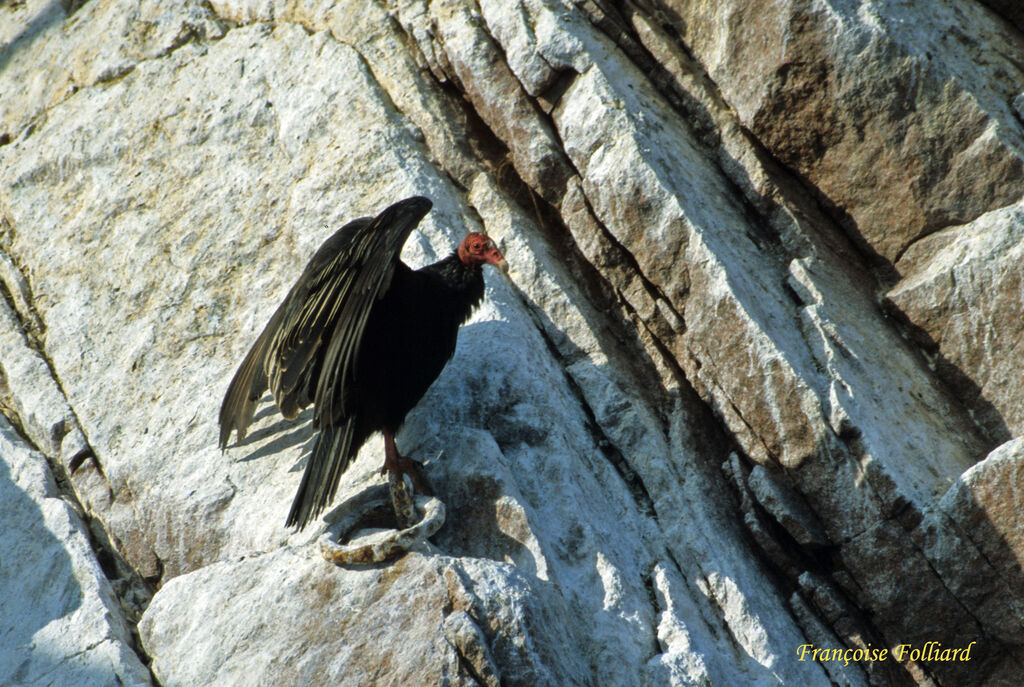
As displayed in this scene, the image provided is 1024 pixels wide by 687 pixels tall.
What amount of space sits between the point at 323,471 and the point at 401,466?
0.33 metres

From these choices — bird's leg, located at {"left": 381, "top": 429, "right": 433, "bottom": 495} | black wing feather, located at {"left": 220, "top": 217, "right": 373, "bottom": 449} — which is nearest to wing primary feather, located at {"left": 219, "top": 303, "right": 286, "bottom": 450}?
black wing feather, located at {"left": 220, "top": 217, "right": 373, "bottom": 449}

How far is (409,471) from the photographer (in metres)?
3.68

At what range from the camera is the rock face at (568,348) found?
11.4 feet

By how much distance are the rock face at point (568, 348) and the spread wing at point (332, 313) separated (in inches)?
20.5

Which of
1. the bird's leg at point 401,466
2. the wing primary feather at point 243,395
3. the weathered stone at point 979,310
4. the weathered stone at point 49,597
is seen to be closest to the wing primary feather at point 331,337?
the bird's leg at point 401,466

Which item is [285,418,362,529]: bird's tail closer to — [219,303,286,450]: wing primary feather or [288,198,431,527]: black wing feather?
[288,198,431,527]: black wing feather

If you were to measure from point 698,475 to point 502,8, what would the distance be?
2766mm

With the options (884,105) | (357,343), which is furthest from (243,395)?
(884,105)

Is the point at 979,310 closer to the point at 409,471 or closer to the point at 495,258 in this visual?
the point at 495,258

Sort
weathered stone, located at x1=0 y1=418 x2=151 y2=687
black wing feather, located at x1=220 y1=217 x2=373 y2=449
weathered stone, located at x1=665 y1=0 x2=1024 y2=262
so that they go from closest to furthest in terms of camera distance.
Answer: weathered stone, located at x1=0 y1=418 x2=151 y2=687
black wing feather, located at x1=220 y1=217 x2=373 y2=449
weathered stone, located at x1=665 y1=0 x2=1024 y2=262

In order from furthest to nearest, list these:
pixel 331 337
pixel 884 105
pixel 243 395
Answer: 1. pixel 884 105
2. pixel 243 395
3. pixel 331 337

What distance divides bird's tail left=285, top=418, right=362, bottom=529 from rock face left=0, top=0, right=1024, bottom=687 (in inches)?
6.0

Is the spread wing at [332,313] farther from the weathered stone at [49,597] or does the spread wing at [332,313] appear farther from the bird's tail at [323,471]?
the weathered stone at [49,597]

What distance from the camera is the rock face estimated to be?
3.46 metres
